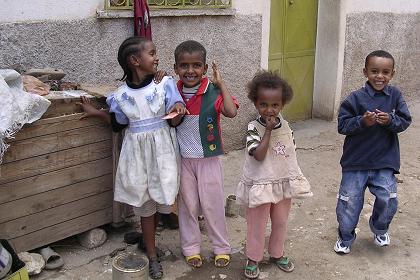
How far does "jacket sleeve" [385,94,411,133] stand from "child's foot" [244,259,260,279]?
1.17 m

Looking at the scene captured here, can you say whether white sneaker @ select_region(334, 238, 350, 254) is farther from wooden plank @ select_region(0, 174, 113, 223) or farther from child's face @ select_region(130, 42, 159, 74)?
child's face @ select_region(130, 42, 159, 74)

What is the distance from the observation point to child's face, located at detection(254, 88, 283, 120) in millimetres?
3033

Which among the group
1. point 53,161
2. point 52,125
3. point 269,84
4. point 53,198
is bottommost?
point 53,198

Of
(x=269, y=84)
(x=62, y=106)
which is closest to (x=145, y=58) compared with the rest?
(x=62, y=106)

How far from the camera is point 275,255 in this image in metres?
3.41

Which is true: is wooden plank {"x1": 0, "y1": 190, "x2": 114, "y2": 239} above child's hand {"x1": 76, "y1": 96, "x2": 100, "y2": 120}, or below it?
below

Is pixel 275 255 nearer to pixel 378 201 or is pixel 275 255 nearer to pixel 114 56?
pixel 378 201

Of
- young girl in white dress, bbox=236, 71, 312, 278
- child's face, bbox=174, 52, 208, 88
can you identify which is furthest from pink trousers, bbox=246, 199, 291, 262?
child's face, bbox=174, 52, 208, 88

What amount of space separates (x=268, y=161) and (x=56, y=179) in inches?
50.4

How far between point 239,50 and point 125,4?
4.80ft

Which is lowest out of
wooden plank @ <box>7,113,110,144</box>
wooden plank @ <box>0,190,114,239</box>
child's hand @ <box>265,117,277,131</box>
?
wooden plank @ <box>0,190,114,239</box>

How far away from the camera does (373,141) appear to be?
3418mm

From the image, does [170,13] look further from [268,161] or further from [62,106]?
[268,161]

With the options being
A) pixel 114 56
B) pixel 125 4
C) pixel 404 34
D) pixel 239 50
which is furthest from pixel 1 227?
pixel 404 34
